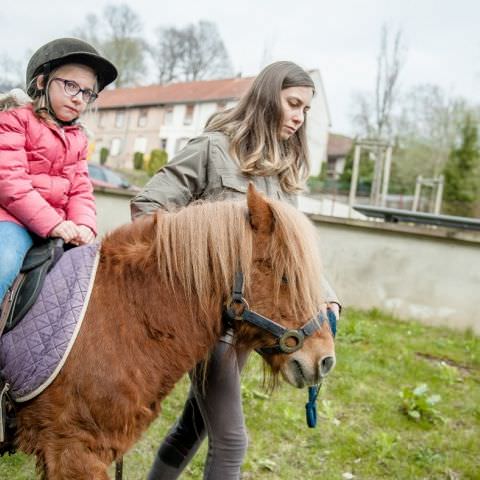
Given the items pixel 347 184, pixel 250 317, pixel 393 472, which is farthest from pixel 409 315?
pixel 347 184

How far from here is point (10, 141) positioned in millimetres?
2109

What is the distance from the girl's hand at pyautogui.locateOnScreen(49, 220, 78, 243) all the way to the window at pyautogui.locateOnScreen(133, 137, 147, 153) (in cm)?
4546

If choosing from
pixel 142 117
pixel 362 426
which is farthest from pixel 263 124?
pixel 142 117

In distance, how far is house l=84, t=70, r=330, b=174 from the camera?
42.8 m

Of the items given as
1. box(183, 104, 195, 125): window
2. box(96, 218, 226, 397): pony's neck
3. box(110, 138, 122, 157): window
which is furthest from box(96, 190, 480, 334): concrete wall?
box(110, 138, 122, 157): window

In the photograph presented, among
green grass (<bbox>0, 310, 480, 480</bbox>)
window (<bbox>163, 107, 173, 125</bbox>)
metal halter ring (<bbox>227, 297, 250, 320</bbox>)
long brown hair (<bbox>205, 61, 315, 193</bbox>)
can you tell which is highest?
window (<bbox>163, 107, 173, 125</bbox>)

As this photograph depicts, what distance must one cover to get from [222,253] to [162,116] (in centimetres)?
4570

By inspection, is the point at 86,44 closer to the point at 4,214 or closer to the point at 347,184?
the point at 4,214

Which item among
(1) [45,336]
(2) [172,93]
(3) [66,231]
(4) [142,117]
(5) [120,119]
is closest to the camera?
(1) [45,336]

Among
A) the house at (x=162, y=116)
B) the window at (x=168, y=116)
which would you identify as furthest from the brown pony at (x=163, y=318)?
the window at (x=168, y=116)

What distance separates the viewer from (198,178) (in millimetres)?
2352

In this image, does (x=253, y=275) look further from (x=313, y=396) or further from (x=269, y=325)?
(x=313, y=396)

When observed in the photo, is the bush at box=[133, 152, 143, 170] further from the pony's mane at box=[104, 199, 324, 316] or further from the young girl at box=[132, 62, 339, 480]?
the pony's mane at box=[104, 199, 324, 316]

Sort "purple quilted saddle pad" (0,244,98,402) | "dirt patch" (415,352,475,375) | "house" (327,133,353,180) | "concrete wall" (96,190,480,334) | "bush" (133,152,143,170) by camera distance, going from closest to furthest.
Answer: "purple quilted saddle pad" (0,244,98,402), "dirt patch" (415,352,475,375), "concrete wall" (96,190,480,334), "bush" (133,152,143,170), "house" (327,133,353,180)
